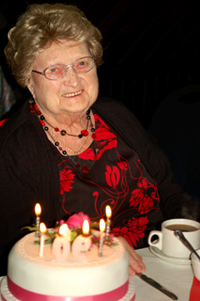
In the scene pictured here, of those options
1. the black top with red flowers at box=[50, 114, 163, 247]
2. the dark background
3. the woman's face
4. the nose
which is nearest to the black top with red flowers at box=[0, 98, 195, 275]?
the black top with red flowers at box=[50, 114, 163, 247]

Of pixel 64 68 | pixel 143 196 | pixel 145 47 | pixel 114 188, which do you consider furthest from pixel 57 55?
pixel 145 47

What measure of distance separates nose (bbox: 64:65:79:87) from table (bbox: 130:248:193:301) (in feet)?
2.79

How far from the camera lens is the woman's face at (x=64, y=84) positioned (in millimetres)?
1822

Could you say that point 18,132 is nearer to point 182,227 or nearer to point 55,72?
point 55,72

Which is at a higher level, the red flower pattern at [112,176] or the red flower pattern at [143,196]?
the red flower pattern at [112,176]

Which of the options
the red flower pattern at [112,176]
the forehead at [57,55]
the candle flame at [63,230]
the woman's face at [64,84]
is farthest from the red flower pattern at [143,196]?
the candle flame at [63,230]

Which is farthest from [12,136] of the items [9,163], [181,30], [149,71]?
[181,30]

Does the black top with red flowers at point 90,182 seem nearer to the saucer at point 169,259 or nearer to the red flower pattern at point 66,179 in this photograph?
the red flower pattern at point 66,179

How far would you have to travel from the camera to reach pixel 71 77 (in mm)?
1825

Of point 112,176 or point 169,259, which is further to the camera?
point 112,176

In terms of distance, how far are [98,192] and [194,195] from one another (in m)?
0.81

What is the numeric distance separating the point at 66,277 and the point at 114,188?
1010 mm

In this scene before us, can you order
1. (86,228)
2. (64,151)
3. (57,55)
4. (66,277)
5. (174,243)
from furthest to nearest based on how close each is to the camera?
1. (64,151)
2. (57,55)
3. (174,243)
4. (86,228)
5. (66,277)

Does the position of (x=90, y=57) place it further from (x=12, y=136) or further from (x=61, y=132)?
(x=12, y=136)
